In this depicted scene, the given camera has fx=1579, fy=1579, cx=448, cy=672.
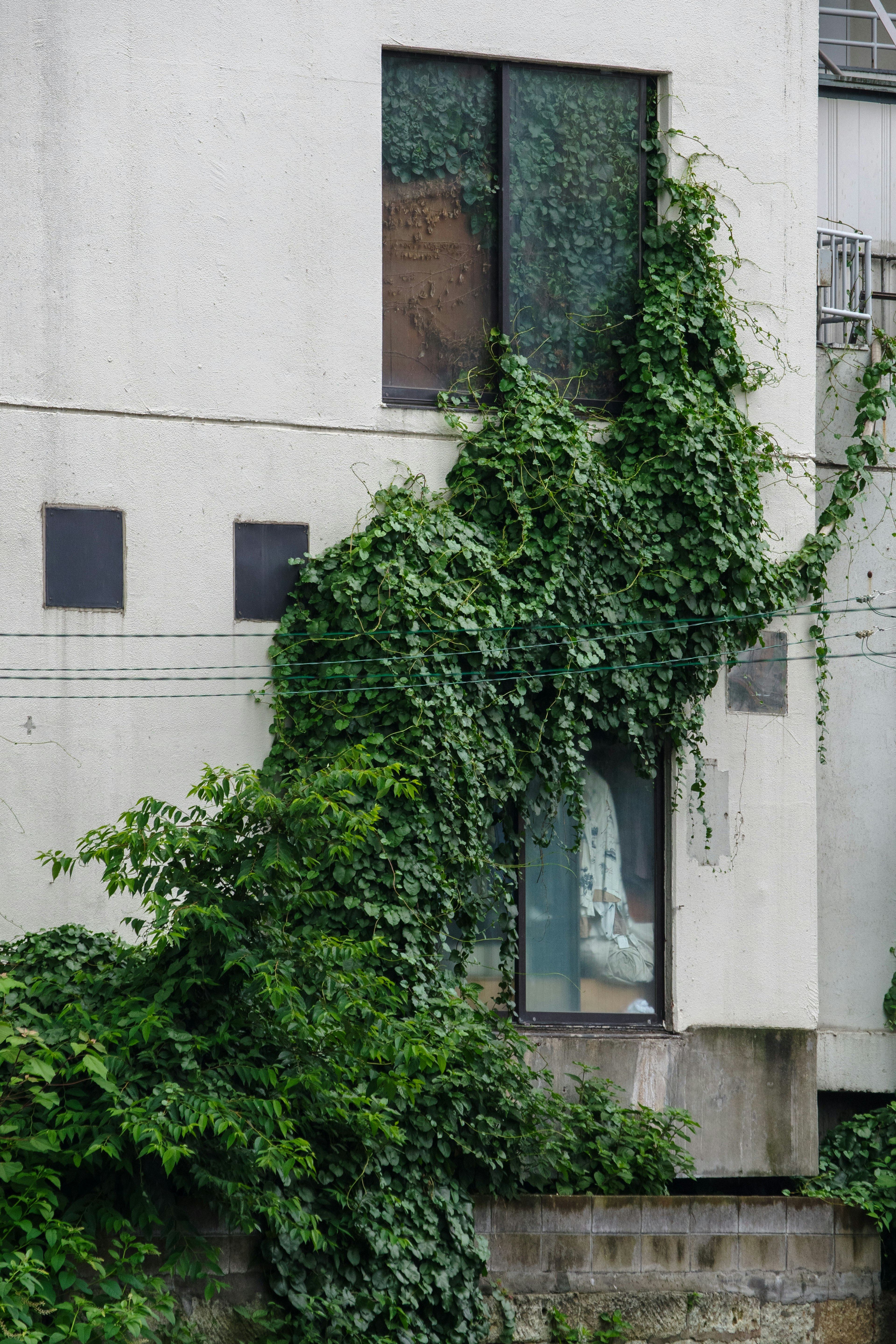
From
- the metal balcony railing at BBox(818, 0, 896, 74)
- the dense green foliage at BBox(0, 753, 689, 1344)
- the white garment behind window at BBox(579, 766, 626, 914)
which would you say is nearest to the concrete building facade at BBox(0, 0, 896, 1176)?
the white garment behind window at BBox(579, 766, 626, 914)

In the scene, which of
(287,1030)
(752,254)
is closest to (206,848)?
(287,1030)

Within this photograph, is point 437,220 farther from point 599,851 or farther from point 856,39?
point 856,39

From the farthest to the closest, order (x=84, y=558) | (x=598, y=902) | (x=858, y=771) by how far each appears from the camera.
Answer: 1. (x=858, y=771)
2. (x=598, y=902)
3. (x=84, y=558)

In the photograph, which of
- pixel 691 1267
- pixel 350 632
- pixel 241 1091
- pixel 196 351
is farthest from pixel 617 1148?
pixel 196 351

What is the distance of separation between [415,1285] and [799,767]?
451 centimetres

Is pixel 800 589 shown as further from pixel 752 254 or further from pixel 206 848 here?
pixel 206 848

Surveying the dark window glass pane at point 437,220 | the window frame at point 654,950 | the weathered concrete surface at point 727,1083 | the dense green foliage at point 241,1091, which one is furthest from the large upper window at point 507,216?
the weathered concrete surface at point 727,1083

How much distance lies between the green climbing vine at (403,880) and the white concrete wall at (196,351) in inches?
17.6

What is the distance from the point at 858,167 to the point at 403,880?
7474 mm

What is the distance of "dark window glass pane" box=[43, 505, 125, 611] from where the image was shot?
9.73m

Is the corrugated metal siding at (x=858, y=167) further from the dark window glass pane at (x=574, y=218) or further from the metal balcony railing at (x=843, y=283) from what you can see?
the dark window glass pane at (x=574, y=218)

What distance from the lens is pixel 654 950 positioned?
35.6ft

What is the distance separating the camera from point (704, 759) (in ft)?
35.8

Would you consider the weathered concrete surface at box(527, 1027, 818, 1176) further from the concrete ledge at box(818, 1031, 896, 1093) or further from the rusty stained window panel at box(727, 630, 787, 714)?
the rusty stained window panel at box(727, 630, 787, 714)
